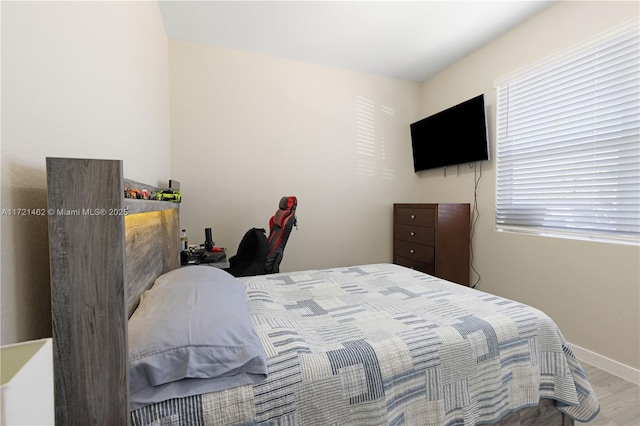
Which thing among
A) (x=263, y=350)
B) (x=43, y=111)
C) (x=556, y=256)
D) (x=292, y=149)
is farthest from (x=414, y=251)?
(x=43, y=111)

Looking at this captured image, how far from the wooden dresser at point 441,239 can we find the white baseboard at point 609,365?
1.02m

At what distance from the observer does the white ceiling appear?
227cm

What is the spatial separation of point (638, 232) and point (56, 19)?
3115mm

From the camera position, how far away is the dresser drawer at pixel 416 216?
287 cm

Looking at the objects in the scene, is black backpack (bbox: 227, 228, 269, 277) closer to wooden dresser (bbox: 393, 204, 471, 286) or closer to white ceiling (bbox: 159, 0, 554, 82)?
wooden dresser (bbox: 393, 204, 471, 286)

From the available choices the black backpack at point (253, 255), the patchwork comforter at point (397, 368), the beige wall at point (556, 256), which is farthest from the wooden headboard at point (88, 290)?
the beige wall at point (556, 256)

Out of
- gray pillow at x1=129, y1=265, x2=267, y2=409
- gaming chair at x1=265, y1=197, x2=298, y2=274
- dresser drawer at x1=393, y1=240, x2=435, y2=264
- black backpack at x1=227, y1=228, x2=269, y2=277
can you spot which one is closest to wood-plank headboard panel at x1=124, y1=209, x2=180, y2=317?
gray pillow at x1=129, y1=265, x2=267, y2=409

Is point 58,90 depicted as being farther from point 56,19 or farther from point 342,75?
point 342,75

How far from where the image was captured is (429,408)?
1006mm

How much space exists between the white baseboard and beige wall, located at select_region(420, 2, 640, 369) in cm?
3

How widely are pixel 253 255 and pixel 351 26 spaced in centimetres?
223

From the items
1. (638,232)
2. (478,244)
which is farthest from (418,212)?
(638,232)

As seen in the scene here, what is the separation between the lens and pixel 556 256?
2246mm

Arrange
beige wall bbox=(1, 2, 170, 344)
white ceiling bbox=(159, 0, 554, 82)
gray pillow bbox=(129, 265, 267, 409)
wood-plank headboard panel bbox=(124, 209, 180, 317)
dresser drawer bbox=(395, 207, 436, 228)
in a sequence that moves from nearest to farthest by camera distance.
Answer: beige wall bbox=(1, 2, 170, 344) → gray pillow bbox=(129, 265, 267, 409) → wood-plank headboard panel bbox=(124, 209, 180, 317) → white ceiling bbox=(159, 0, 554, 82) → dresser drawer bbox=(395, 207, 436, 228)
